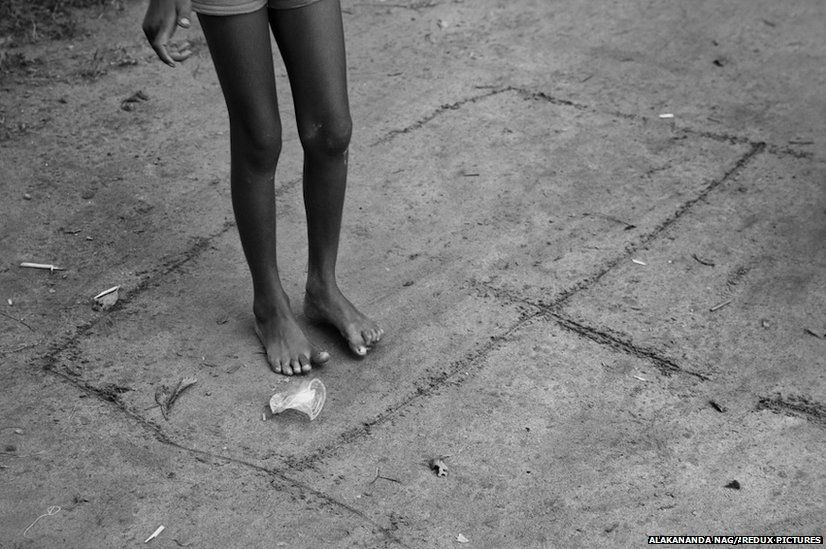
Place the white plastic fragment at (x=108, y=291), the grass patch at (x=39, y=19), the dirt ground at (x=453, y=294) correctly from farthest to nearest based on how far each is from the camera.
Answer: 1. the grass patch at (x=39, y=19)
2. the white plastic fragment at (x=108, y=291)
3. the dirt ground at (x=453, y=294)

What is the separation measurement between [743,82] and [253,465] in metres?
3.33

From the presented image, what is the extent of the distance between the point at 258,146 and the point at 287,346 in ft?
2.15

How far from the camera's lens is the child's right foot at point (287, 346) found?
329cm

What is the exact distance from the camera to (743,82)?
5098 millimetres

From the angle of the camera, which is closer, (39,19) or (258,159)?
(258,159)

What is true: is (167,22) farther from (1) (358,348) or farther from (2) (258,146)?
(1) (358,348)

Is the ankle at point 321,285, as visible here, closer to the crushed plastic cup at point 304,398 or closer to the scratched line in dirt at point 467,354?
the crushed plastic cup at point 304,398

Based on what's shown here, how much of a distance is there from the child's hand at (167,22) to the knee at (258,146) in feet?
1.15

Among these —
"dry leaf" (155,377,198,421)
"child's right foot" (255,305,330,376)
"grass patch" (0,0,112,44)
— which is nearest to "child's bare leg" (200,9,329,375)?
"child's right foot" (255,305,330,376)

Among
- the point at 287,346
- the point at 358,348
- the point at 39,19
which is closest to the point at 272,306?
the point at 287,346

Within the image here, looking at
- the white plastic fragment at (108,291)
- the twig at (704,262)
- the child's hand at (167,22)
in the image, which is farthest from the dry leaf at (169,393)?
the twig at (704,262)

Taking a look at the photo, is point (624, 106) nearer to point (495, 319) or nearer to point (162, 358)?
point (495, 319)

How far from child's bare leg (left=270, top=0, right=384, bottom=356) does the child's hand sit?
11.4 inches

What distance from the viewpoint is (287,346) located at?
3.32 meters
